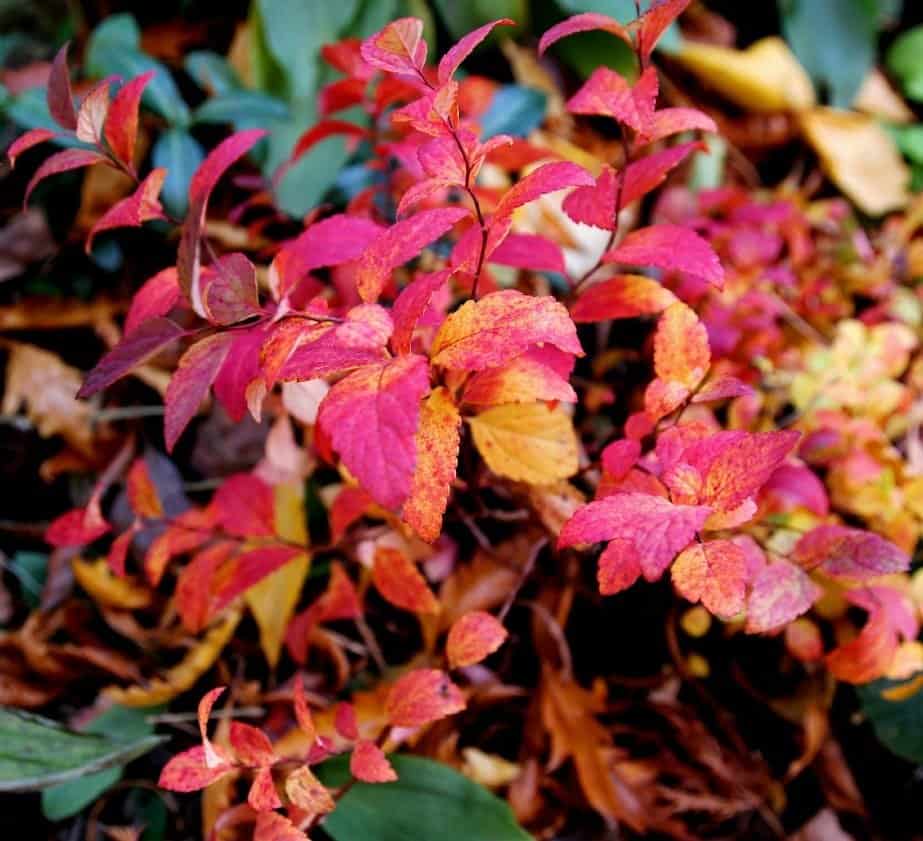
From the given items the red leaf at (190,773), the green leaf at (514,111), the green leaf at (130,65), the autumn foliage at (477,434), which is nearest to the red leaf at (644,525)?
the autumn foliage at (477,434)

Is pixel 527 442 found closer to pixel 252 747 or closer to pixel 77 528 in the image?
pixel 252 747

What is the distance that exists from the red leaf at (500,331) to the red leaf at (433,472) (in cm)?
4

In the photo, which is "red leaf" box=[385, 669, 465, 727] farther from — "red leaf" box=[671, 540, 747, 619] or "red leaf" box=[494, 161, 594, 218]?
"red leaf" box=[494, 161, 594, 218]

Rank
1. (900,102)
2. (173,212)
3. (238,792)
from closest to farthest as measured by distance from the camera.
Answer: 1. (238,792)
2. (173,212)
3. (900,102)

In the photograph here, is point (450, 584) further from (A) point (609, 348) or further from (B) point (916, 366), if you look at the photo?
(B) point (916, 366)

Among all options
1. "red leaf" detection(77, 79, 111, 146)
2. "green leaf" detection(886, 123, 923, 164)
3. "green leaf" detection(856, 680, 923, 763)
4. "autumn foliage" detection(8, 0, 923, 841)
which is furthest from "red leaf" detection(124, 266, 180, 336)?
"green leaf" detection(886, 123, 923, 164)

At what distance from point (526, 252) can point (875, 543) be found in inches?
14.6

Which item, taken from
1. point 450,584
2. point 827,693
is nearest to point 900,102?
point 827,693

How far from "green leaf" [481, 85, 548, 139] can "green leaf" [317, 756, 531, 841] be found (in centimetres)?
86

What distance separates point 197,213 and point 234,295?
0.24 feet

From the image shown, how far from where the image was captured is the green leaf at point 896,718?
2.88 ft

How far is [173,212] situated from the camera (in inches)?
43.8

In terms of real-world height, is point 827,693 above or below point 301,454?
below

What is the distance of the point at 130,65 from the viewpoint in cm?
115
